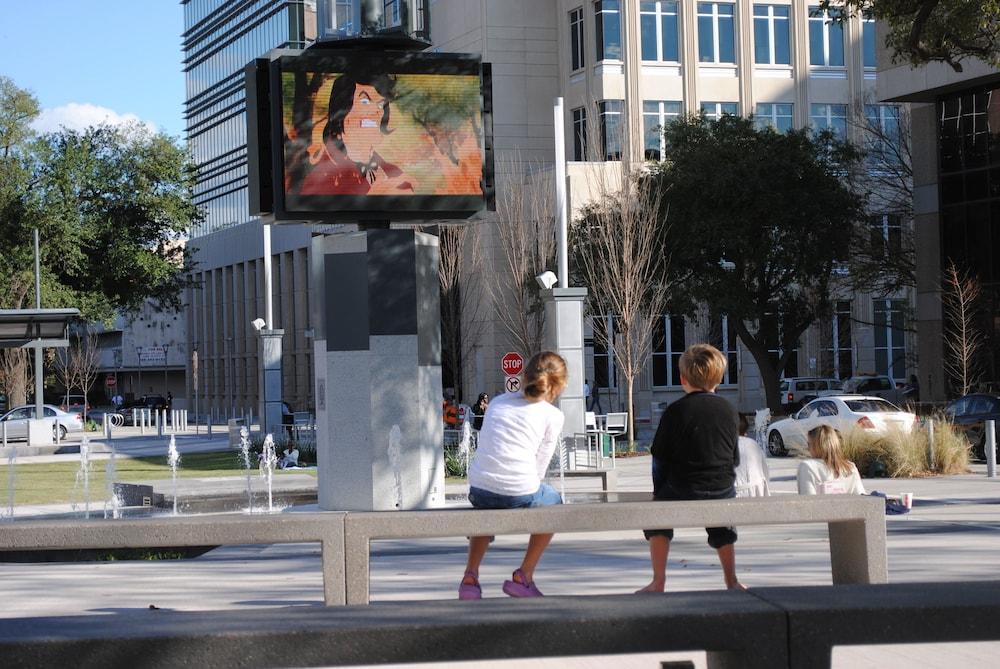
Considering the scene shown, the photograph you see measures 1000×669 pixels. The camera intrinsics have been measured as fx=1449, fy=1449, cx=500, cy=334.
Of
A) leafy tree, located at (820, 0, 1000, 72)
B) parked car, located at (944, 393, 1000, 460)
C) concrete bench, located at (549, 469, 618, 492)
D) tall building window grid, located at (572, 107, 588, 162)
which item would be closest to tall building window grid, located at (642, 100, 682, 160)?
tall building window grid, located at (572, 107, 588, 162)

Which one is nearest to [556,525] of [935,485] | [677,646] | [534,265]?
[677,646]

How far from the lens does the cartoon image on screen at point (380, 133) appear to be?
1941 cm

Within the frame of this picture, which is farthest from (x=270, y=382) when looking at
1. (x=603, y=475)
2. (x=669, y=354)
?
(x=669, y=354)

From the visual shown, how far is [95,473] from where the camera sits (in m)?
33.2

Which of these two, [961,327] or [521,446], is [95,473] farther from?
[521,446]

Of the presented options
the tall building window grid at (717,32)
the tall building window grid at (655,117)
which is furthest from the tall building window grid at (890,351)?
the tall building window grid at (717,32)

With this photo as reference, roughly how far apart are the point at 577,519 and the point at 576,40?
55716mm

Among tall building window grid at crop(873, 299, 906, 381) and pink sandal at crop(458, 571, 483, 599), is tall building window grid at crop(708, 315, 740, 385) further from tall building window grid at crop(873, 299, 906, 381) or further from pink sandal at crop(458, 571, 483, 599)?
pink sandal at crop(458, 571, 483, 599)

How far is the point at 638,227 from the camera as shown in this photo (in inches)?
1688

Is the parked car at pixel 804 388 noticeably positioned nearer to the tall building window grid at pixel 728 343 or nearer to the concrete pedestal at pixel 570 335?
the tall building window grid at pixel 728 343

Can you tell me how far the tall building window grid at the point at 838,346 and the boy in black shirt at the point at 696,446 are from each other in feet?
175

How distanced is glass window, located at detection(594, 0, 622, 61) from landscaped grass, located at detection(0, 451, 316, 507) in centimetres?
2751

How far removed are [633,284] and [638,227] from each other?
2.71m

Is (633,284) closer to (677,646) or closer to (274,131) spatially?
(274,131)
